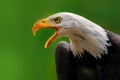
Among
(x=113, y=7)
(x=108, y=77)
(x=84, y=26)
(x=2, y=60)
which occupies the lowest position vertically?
(x=108, y=77)

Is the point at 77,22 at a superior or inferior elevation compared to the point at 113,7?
inferior

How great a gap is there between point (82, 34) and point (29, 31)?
4310mm

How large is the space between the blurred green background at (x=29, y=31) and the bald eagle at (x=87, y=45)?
384cm

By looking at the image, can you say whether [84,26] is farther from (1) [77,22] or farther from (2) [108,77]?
(2) [108,77]

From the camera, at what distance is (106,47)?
Result: 4.47 m

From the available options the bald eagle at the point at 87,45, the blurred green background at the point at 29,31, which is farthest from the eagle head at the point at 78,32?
the blurred green background at the point at 29,31

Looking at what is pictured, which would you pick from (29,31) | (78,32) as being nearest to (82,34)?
(78,32)

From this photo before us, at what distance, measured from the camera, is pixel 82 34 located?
4.39 m

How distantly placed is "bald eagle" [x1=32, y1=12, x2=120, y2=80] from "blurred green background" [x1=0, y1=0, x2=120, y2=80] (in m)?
3.84

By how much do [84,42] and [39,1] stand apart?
15.1ft

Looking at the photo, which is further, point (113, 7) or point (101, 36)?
point (113, 7)

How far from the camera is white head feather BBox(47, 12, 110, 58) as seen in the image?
433 cm

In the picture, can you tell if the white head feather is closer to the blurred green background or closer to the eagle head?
the eagle head

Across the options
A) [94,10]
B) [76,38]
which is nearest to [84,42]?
[76,38]
